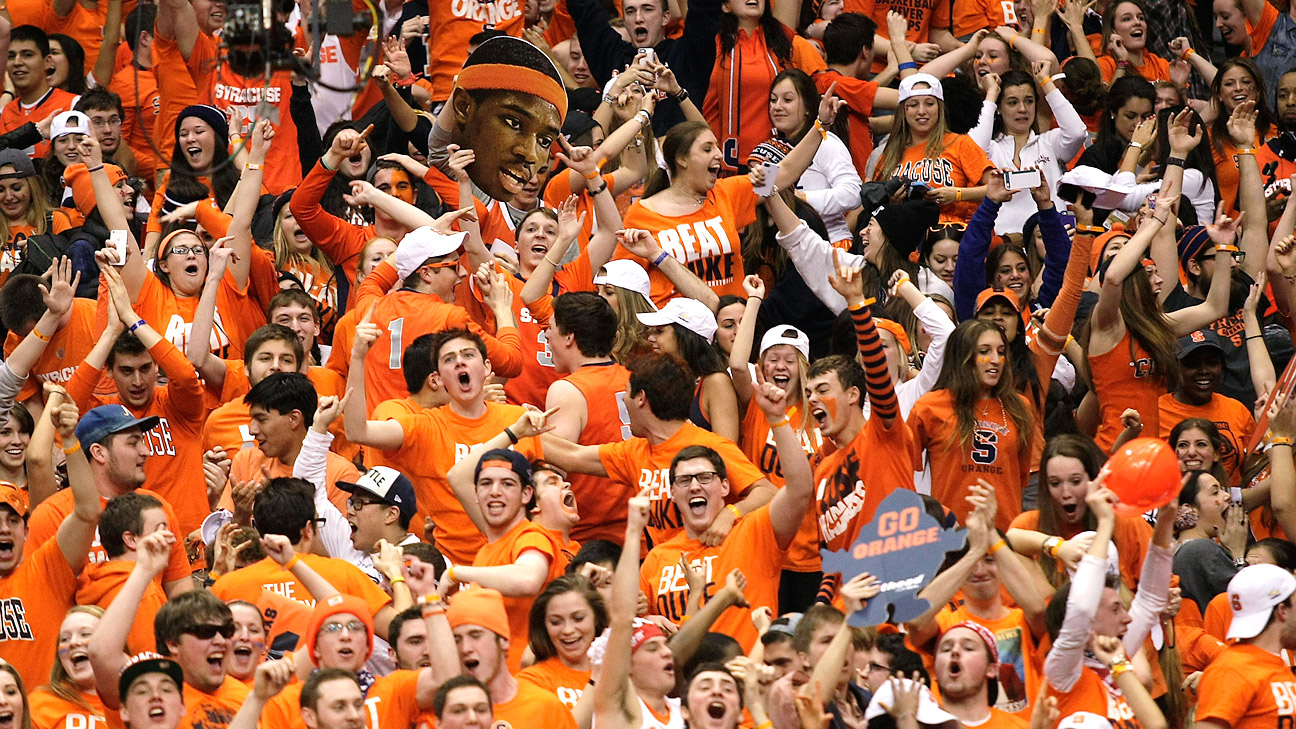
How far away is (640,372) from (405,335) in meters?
1.51

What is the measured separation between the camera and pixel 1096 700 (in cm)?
665

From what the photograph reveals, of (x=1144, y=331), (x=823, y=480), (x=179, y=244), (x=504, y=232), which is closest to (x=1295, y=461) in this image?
(x=1144, y=331)

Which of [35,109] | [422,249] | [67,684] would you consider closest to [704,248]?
[422,249]

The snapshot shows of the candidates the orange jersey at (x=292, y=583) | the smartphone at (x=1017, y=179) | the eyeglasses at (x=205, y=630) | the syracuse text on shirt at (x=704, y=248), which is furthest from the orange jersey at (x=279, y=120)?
the eyeglasses at (x=205, y=630)

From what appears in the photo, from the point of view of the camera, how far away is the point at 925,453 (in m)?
8.04

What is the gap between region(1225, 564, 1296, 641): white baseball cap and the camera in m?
7.18

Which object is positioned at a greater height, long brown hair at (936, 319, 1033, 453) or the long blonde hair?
long brown hair at (936, 319, 1033, 453)

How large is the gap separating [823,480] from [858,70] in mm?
4711

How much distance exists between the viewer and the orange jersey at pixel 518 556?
282 inches

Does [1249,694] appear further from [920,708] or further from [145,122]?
[145,122]

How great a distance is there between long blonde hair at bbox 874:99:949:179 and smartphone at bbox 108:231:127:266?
4120mm

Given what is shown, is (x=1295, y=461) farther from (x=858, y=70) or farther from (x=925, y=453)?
(x=858, y=70)

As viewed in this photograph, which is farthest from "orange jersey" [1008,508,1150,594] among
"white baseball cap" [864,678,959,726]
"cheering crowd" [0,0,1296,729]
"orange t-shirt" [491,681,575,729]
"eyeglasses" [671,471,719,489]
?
"orange t-shirt" [491,681,575,729]

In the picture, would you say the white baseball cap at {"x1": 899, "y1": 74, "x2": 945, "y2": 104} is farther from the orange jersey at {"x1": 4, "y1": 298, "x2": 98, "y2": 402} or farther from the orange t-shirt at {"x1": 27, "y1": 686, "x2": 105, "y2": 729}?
the orange t-shirt at {"x1": 27, "y1": 686, "x2": 105, "y2": 729}
